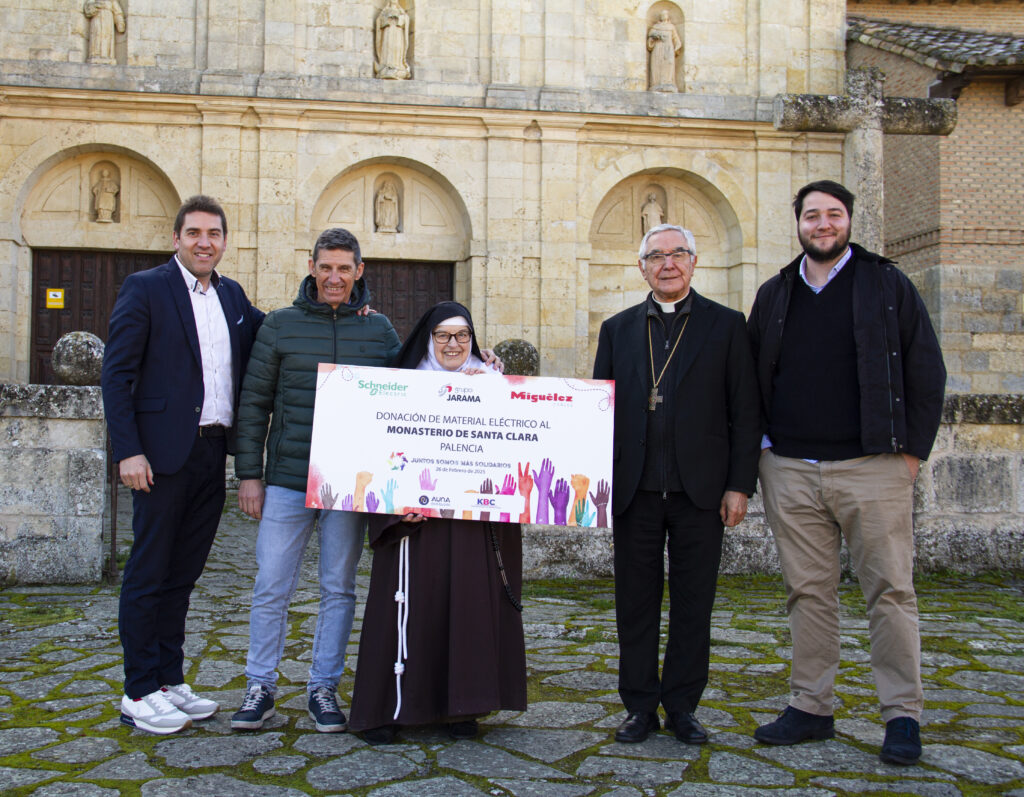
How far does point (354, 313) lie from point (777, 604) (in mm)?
3935

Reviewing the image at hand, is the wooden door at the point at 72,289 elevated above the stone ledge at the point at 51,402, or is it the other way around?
the wooden door at the point at 72,289

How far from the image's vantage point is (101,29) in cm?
1469

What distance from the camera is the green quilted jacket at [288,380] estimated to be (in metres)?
4.32

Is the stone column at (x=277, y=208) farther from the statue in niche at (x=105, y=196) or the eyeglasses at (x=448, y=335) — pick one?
the eyeglasses at (x=448, y=335)

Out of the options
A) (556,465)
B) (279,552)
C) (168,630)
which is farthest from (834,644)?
(168,630)

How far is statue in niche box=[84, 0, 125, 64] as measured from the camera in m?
14.7

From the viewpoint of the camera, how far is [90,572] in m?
7.32

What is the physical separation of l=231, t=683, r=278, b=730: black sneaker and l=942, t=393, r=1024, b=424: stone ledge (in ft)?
19.4

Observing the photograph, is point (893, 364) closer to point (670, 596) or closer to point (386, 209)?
point (670, 596)

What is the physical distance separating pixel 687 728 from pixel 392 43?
13357mm

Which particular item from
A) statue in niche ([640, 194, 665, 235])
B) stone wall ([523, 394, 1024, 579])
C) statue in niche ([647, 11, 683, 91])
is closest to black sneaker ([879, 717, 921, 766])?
stone wall ([523, 394, 1024, 579])

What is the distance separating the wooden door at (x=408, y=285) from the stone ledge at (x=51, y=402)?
345 inches

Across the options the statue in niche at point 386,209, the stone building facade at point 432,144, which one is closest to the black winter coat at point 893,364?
the stone building facade at point 432,144

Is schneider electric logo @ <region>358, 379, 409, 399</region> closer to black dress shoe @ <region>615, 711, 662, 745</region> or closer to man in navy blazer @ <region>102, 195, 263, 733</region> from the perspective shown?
man in navy blazer @ <region>102, 195, 263, 733</region>
